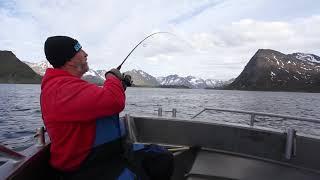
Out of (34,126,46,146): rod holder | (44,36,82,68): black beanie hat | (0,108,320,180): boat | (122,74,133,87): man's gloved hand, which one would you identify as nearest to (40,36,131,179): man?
(44,36,82,68): black beanie hat

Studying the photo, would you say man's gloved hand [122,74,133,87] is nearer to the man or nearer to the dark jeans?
the man

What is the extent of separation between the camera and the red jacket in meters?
3.00

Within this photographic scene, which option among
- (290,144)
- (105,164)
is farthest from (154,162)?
(290,144)

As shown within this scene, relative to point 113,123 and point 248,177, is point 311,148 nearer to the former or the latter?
point 248,177

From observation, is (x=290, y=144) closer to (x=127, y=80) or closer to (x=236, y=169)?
(x=236, y=169)

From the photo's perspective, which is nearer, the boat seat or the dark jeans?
the dark jeans

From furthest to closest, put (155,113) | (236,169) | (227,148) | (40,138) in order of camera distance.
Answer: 1. (155,113)
2. (227,148)
3. (236,169)
4. (40,138)

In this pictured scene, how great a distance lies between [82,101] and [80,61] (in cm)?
53

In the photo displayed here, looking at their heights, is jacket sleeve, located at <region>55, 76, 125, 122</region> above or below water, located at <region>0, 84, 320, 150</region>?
above

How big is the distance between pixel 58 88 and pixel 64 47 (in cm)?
40

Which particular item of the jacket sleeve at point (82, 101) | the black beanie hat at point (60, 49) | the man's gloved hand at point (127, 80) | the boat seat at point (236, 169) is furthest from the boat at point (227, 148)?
the man's gloved hand at point (127, 80)

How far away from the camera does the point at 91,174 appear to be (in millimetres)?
3193

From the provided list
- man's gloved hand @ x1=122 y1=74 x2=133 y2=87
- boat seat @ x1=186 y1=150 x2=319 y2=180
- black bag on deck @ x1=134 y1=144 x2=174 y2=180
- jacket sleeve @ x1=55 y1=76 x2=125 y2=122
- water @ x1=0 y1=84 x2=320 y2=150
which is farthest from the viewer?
water @ x1=0 y1=84 x2=320 y2=150

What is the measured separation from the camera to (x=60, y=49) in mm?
3256
